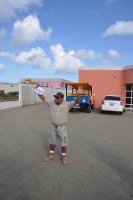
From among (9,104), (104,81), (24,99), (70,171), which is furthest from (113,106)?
(70,171)

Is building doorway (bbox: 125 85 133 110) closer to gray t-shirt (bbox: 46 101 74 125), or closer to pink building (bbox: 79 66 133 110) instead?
pink building (bbox: 79 66 133 110)

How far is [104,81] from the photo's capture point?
30.4 m

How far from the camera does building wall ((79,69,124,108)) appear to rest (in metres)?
30.2

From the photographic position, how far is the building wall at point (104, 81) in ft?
98.9

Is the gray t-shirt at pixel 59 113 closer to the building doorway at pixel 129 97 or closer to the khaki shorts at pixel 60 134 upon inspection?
the khaki shorts at pixel 60 134

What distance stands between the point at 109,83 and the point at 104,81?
1.75 ft

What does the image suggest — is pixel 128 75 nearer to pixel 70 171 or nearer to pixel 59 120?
pixel 59 120

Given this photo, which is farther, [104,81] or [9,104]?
[104,81]

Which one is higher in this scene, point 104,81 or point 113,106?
point 104,81

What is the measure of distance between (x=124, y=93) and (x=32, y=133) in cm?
1918

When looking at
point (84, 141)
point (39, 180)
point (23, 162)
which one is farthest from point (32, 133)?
point (39, 180)

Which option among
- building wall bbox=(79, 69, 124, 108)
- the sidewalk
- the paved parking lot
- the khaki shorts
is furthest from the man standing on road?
building wall bbox=(79, 69, 124, 108)

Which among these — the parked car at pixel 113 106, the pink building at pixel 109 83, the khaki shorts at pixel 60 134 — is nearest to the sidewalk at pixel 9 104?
the pink building at pixel 109 83

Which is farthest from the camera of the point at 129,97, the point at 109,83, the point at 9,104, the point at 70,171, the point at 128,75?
the point at 109,83
